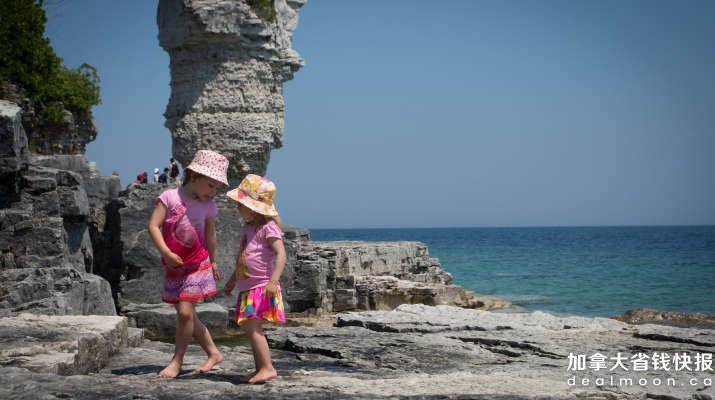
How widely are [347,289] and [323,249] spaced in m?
0.94

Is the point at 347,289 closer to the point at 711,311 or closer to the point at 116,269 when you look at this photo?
the point at 116,269

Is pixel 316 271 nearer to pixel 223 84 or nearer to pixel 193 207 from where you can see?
pixel 223 84

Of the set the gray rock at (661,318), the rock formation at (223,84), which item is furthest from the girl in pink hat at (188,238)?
the gray rock at (661,318)

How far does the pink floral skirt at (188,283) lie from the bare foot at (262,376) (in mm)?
564

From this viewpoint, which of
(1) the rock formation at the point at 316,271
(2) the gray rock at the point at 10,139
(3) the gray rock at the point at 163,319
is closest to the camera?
(2) the gray rock at the point at 10,139

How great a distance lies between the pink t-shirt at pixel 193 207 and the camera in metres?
4.33

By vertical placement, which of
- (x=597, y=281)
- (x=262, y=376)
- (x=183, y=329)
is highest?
(x=183, y=329)

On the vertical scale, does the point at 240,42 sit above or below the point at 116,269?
above

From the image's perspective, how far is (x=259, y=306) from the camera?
4164 millimetres

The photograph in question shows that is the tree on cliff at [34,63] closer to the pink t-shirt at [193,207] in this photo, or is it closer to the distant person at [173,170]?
the distant person at [173,170]

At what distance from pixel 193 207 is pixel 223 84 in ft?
36.7

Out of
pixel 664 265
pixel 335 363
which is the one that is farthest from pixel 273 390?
pixel 664 265

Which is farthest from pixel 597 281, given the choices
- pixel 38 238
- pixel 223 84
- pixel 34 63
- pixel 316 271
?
pixel 38 238

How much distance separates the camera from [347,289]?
592 inches
